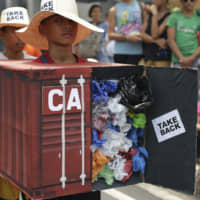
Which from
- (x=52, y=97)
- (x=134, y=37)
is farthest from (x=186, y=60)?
(x=52, y=97)

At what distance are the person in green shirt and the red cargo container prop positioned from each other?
235cm

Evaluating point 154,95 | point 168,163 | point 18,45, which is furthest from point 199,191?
point 18,45

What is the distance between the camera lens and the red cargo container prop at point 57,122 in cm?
221

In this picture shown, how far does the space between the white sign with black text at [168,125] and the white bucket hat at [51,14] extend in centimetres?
69

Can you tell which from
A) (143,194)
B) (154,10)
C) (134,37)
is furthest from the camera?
(154,10)

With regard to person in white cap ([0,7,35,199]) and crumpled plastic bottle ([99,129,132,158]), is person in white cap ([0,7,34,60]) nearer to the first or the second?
person in white cap ([0,7,35,199])

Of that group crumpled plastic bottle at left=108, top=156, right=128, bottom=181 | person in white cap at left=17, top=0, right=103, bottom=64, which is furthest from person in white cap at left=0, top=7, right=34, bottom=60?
crumpled plastic bottle at left=108, top=156, right=128, bottom=181

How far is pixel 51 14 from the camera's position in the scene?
253cm

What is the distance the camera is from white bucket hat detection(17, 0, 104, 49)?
2.51 m

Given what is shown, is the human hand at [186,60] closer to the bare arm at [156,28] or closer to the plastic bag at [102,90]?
the bare arm at [156,28]

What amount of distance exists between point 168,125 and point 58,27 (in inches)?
36.3

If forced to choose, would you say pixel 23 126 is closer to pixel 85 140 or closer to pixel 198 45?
pixel 85 140

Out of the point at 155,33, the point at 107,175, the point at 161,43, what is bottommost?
the point at 107,175

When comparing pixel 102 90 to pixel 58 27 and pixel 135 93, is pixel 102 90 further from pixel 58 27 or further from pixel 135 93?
pixel 58 27
